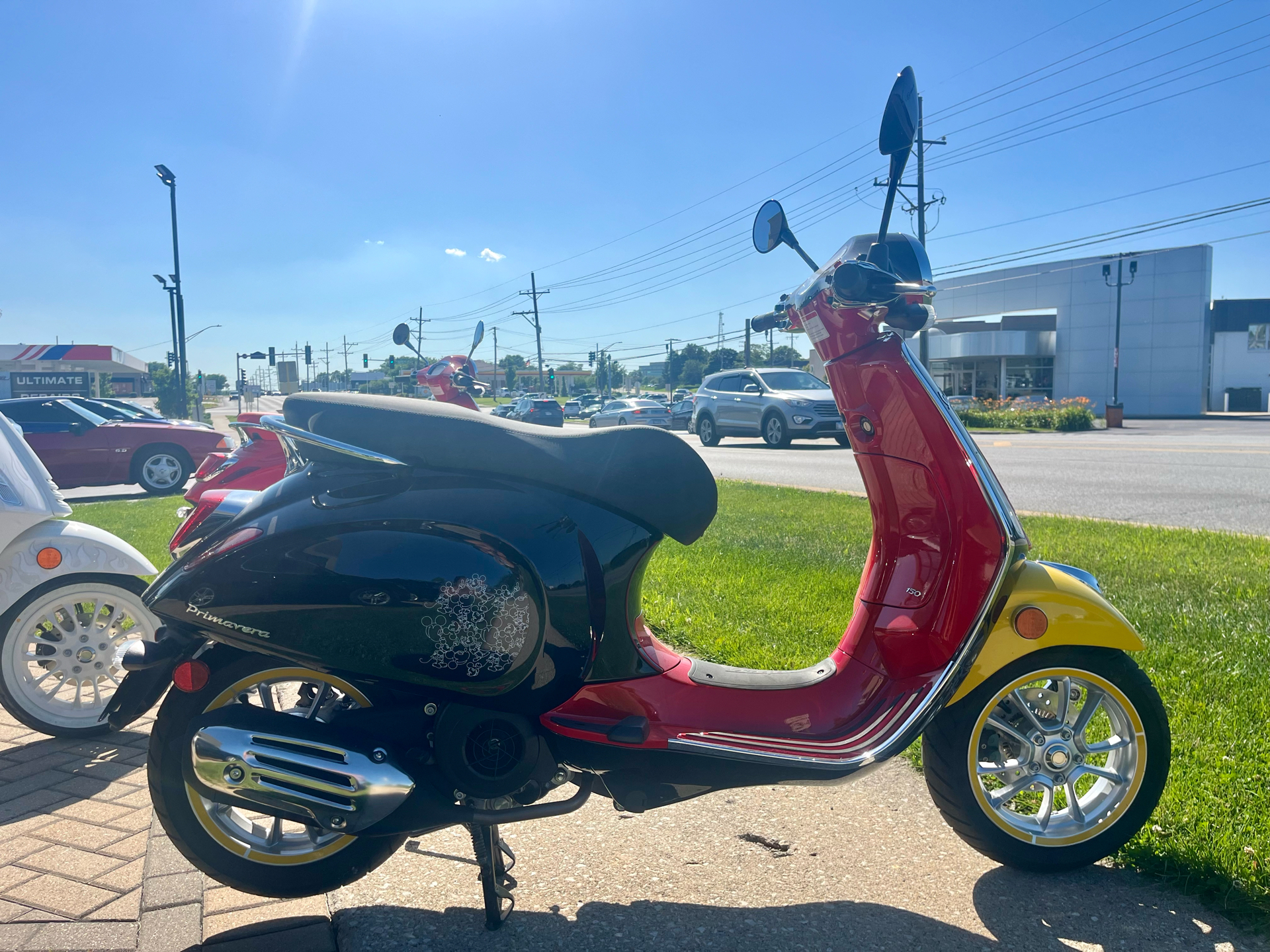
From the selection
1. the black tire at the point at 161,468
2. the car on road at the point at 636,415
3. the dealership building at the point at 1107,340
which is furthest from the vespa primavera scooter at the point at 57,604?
the dealership building at the point at 1107,340

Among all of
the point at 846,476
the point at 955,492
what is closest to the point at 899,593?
the point at 955,492

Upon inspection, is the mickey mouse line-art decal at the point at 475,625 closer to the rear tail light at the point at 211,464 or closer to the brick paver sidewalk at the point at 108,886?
the brick paver sidewalk at the point at 108,886

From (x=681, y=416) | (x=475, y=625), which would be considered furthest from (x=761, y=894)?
(x=681, y=416)

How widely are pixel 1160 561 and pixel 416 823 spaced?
543 centimetres

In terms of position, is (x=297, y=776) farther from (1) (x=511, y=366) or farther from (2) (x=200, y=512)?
(1) (x=511, y=366)

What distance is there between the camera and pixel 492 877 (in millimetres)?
2297

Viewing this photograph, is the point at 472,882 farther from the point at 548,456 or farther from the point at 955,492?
the point at 955,492

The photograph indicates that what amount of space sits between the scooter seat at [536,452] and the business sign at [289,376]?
29.0 m

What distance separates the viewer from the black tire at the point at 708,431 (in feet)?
72.6

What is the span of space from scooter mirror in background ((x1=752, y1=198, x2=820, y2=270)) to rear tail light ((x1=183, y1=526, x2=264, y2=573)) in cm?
186

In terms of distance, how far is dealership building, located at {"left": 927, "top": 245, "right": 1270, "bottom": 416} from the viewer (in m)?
43.5

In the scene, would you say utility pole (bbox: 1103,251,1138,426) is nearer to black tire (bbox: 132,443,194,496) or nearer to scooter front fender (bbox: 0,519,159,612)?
black tire (bbox: 132,443,194,496)

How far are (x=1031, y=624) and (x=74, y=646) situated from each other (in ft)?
11.4

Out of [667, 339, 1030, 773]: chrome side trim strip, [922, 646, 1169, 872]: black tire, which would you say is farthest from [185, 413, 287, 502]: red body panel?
[922, 646, 1169, 872]: black tire
